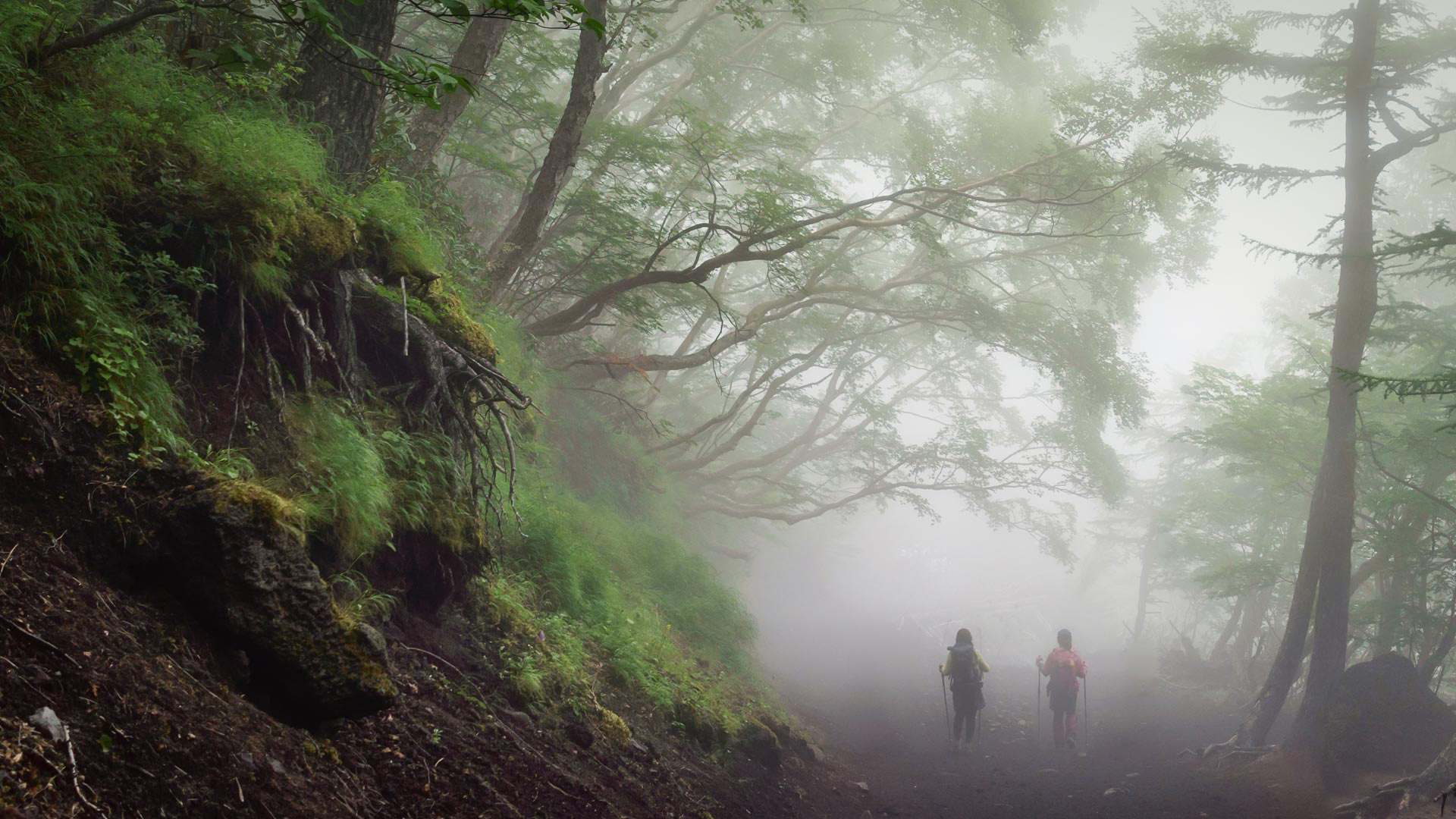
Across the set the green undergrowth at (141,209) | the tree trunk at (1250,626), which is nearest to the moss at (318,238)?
the green undergrowth at (141,209)

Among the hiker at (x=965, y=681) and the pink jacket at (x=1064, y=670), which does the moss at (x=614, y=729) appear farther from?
the pink jacket at (x=1064, y=670)

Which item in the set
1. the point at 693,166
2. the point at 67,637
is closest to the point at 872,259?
the point at 693,166

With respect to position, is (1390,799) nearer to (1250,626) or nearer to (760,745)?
(760,745)

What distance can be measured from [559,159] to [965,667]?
27.5ft

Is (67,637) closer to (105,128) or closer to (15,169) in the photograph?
(15,169)

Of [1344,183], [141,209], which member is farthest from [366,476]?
[1344,183]

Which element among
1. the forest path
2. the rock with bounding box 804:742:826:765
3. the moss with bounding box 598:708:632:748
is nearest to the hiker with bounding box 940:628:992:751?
the forest path

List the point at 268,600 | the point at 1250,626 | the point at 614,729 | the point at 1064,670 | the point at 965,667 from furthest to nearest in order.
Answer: the point at 1250,626 < the point at 1064,670 < the point at 965,667 < the point at 614,729 < the point at 268,600

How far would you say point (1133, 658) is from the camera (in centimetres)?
2595

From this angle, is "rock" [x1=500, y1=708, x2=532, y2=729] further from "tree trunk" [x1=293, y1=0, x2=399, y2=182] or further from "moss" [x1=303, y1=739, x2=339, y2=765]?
"tree trunk" [x1=293, y1=0, x2=399, y2=182]

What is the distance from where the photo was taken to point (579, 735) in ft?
15.0

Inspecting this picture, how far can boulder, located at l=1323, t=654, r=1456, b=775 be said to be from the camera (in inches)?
368

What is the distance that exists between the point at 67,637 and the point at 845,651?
23.7m

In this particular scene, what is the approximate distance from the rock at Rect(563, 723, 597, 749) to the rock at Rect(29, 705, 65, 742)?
2980 mm
